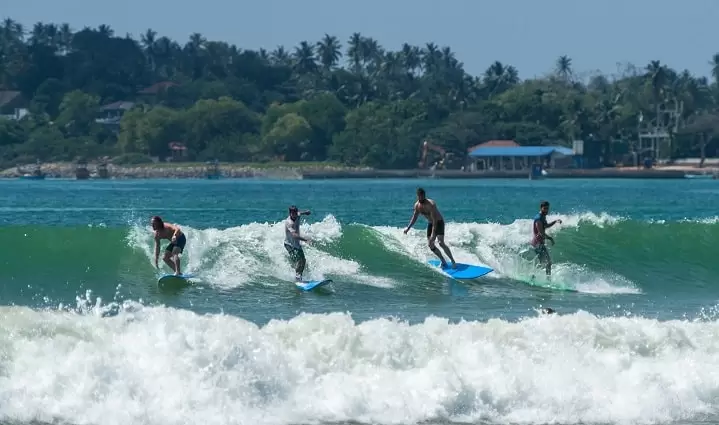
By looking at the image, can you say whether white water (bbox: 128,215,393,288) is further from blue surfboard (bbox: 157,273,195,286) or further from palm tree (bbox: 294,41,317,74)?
palm tree (bbox: 294,41,317,74)

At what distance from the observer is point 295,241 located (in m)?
22.5

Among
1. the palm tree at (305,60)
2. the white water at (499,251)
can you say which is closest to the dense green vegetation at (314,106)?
the palm tree at (305,60)

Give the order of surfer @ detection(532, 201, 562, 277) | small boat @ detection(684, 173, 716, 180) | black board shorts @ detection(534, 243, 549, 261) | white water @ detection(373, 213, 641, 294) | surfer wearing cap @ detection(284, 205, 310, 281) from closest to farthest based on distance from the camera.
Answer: surfer wearing cap @ detection(284, 205, 310, 281)
surfer @ detection(532, 201, 562, 277)
black board shorts @ detection(534, 243, 549, 261)
white water @ detection(373, 213, 641, 294)
small boat @ detection(684, 173, 716, 180)

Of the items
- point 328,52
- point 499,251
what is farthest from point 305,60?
point 499,251

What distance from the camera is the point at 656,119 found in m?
149

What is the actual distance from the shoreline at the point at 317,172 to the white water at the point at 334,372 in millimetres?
116640

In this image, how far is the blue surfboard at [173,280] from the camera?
22.0m

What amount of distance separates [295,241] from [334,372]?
7.25 meters

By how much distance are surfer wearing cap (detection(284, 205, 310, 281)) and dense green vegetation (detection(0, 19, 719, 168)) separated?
117 metres

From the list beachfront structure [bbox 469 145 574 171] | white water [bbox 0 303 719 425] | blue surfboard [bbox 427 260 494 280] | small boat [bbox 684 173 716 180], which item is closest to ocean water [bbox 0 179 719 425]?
white water [bbox 0 303 719 425]

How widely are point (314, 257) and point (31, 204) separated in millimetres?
43918

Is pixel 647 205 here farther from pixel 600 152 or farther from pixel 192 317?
pixel 600 152

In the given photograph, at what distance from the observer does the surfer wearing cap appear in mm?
22375

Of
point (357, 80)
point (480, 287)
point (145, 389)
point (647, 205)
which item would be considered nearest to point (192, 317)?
point (145, 389)
